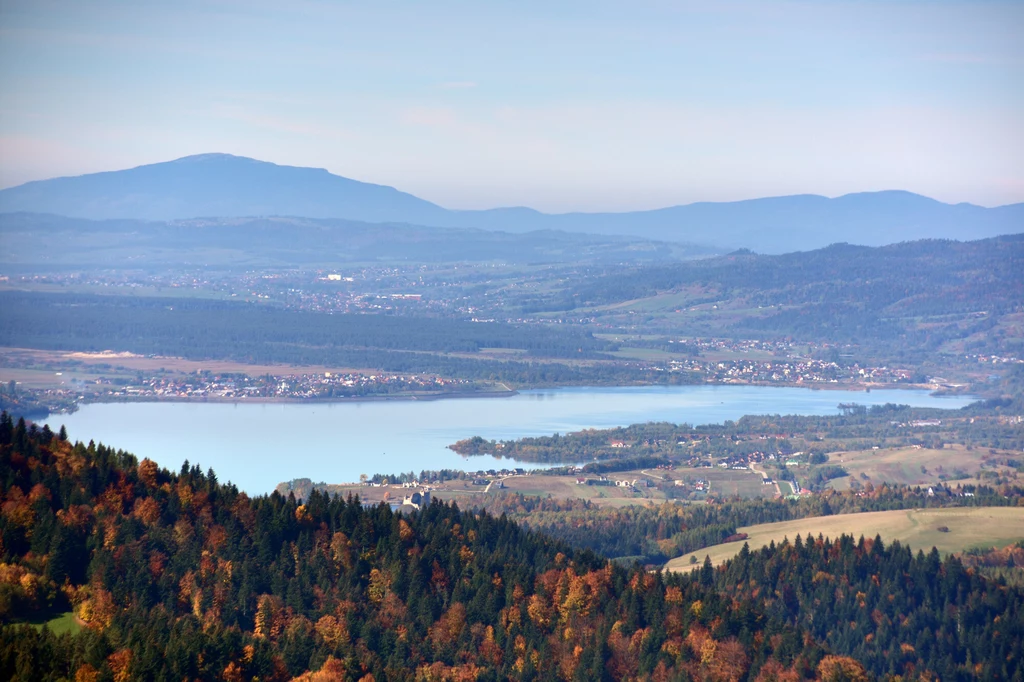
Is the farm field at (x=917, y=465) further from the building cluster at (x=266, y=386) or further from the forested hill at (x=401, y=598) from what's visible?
the building cluster at (x=266, y=386)

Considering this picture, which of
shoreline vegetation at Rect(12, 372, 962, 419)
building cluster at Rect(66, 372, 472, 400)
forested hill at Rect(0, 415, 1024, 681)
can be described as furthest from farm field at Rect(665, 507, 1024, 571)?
building cluster at Rect(66, 372, 472, 400)

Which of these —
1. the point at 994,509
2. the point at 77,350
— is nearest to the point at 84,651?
the point at 994,509

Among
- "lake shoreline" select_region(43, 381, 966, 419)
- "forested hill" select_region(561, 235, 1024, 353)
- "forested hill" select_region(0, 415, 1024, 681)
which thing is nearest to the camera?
"forested hill" select_region(0, 415, 1024, 681)

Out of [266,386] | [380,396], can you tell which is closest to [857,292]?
[380,396]

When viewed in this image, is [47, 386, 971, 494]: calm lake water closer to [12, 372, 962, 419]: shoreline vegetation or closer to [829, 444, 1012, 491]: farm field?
[12, 372, 962, 419]: shoreline vegetation

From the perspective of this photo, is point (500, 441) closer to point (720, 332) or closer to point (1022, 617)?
point (1022, 617)

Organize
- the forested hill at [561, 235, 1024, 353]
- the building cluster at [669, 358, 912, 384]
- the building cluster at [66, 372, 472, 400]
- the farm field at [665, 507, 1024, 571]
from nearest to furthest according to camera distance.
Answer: the farm field at [665, 507, 1024, 571] < the building cluster at [66, 372, 472, 400] < the building cluster at [669, 358, 912, 384] < the forested hill at [561, 235, 1024, 353]

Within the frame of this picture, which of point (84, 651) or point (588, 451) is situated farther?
point (588, 451)
